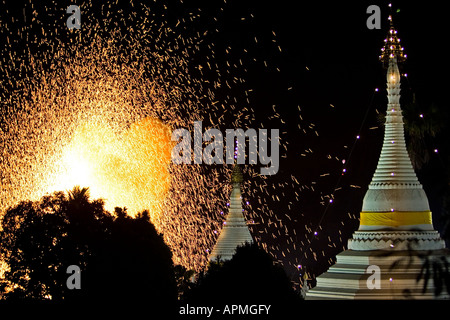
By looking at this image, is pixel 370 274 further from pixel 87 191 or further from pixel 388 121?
pixel 87 191

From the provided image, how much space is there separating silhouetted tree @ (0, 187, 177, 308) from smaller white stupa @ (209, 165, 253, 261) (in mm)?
23365

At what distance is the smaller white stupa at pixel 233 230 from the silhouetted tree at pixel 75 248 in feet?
76.7

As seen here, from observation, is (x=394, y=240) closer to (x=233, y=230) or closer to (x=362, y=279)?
(x=362, y=279)

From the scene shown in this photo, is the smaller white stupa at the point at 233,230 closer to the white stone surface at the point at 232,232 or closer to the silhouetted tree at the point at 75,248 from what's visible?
the white stone surface at the point at 232,232

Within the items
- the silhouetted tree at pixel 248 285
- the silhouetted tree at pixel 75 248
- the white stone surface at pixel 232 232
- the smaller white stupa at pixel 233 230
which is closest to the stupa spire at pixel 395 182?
the smaller white stupa at pixel 233 230

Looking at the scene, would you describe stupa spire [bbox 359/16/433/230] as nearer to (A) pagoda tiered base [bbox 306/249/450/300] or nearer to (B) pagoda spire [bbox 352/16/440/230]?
(B) pagoda spire [bbox 352/16/440/230]

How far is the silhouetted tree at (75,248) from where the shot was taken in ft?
118

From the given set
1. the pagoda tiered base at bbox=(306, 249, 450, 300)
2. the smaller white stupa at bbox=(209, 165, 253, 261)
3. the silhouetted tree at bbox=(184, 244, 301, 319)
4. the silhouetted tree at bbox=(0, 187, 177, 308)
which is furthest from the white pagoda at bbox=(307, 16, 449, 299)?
the silhouetted tree at bbox=(184, 244, 301, 319)

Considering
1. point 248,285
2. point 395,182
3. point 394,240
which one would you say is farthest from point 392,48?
point 248,285

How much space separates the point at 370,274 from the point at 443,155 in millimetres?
38076

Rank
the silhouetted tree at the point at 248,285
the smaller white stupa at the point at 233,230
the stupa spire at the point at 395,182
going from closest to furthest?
the silhouetted tree at the point at 248,285 → the stupa spire at the point at 395,182 → the smaller white stupa at the point at 233,230

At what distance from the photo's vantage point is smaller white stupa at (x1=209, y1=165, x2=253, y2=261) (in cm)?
6426
